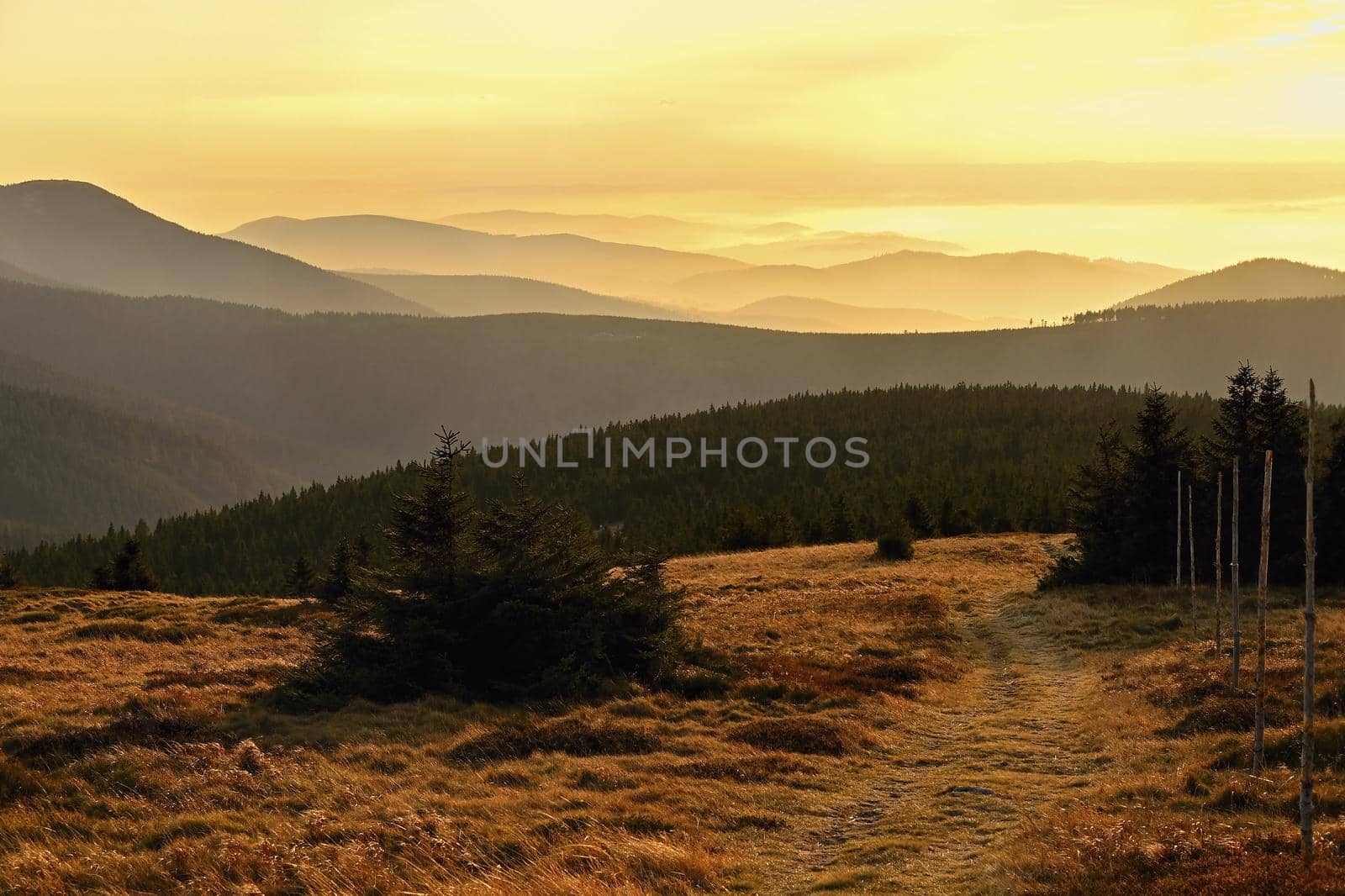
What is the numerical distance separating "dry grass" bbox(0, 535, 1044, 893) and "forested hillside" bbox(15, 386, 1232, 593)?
65087 mm

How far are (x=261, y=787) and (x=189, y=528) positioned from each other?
522 feet

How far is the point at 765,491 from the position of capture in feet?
502

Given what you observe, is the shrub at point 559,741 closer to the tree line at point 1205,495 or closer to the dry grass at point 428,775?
the dry grass at point 428,775

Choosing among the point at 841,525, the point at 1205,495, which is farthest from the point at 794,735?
the point at 841,525

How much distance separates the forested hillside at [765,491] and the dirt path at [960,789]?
60.9 metres

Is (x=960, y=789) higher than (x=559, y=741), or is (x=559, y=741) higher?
(x=960, y=789)

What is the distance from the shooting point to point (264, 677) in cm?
3030

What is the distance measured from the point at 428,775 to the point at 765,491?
13377cm

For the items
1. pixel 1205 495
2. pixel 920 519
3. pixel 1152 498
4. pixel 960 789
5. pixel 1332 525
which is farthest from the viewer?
pixel 920 519

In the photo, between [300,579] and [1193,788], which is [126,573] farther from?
[1193,788]

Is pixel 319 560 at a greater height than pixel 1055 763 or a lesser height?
lesser

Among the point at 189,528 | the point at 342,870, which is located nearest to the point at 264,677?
the point at 342,870

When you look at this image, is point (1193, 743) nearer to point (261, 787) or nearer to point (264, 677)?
point (261, 787)

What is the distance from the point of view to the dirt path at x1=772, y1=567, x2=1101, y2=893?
14.9 m
